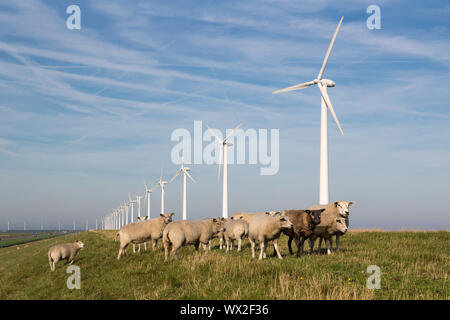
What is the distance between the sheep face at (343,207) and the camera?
2125 centimetres

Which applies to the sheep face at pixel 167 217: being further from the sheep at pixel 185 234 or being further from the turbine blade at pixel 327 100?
the turbine blade at pixel 327 100

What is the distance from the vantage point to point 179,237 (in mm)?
17734

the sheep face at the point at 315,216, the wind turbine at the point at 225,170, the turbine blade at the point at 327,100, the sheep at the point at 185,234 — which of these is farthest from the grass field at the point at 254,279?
the wind turbine at the point at 225,170

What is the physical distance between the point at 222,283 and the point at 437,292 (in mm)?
5992

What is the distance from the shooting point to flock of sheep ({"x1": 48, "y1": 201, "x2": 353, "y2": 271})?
17.8 metres

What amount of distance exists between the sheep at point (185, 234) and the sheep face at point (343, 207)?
691cm

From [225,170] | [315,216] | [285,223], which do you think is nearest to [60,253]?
[285,223]

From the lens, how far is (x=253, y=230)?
1859cm

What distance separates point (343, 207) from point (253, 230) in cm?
590

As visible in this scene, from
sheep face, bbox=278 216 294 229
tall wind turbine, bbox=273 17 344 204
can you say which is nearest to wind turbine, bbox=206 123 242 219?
tall wind turbine, bbox=273 17 344 204

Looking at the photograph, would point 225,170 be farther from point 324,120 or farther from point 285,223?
point 285,223
